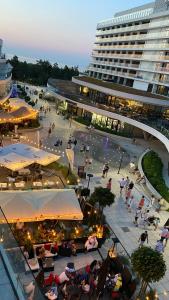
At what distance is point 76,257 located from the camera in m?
16.0

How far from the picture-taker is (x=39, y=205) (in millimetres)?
16891

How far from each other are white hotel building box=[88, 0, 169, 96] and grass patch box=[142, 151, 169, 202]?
81.8 feet

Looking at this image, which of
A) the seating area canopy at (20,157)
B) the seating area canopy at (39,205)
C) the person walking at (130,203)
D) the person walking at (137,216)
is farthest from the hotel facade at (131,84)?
the seating area canopy at (39,205)

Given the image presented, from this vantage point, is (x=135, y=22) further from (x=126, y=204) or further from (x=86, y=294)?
(x=86, y=294)

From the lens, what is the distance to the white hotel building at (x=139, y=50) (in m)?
57.8

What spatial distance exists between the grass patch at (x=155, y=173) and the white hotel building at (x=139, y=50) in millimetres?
24943

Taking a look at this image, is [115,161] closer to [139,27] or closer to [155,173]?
[155,173]

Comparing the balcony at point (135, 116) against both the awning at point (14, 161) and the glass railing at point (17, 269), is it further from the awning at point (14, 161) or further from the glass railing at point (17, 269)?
the glass railing at point (17, 269)

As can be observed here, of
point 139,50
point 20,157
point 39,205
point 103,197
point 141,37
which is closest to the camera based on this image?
point 39,205

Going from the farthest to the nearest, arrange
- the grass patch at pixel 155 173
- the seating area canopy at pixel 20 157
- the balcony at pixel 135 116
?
the balcony at pixel 135 116
the grass patch at pixel 155 173
the seating area canopy at pixel 20 157

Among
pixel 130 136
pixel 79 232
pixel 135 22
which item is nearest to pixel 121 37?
pixel 135 22

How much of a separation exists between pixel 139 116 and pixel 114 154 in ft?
29.4

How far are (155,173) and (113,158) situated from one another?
6.57 meters

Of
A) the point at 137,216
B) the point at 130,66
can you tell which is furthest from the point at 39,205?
the point at 130,66
